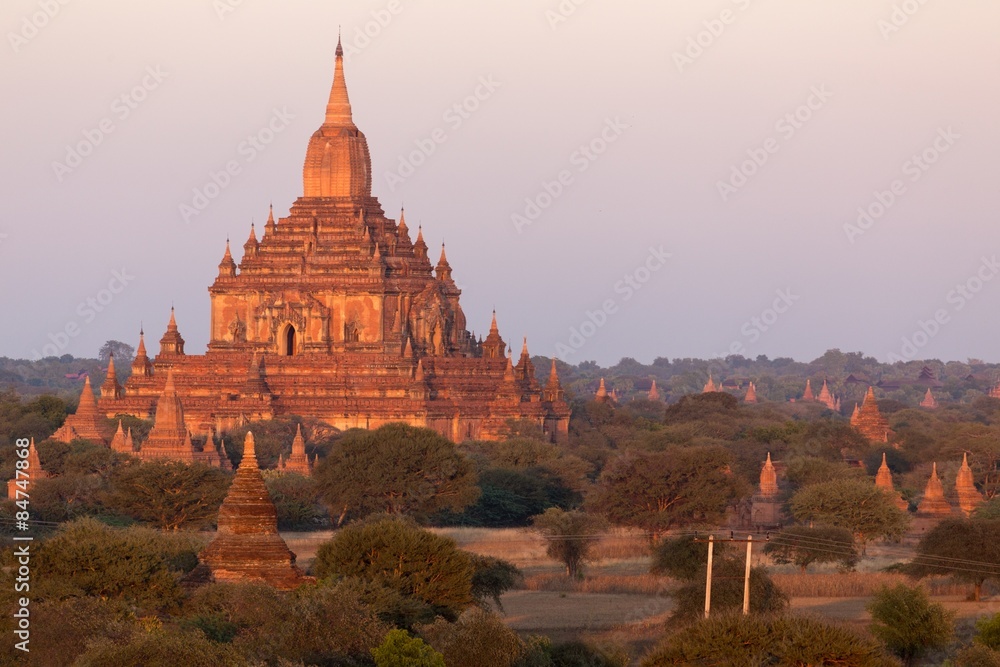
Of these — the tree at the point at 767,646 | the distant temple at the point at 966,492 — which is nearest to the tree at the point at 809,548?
the distant temple at the point at 966,492

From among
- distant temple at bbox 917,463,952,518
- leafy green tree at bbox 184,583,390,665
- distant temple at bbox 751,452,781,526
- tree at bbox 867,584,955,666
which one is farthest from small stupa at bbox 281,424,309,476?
leafy green tree at bbox 184,583,390,665

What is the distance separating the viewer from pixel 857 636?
1460 inches

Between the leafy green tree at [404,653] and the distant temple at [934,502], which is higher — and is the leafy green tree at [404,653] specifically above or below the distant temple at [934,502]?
below

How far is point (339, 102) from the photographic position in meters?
90.6

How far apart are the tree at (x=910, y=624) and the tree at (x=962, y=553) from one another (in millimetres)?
7914

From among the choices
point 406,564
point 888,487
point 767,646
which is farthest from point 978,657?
point 888,487

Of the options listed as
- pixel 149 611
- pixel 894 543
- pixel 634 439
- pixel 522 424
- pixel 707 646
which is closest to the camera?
pixel 707 646

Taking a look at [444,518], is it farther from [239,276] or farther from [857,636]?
[857,636]

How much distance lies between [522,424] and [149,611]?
1748 inches

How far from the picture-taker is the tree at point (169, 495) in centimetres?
6231

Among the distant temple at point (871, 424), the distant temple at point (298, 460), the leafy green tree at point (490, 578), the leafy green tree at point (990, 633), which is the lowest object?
the leafy green tree at point (990, 633)

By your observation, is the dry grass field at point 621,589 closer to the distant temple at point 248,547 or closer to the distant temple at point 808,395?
the distant temple at point 248,547

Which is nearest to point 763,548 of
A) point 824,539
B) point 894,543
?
point 824,539

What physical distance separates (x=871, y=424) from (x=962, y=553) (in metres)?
43.9
